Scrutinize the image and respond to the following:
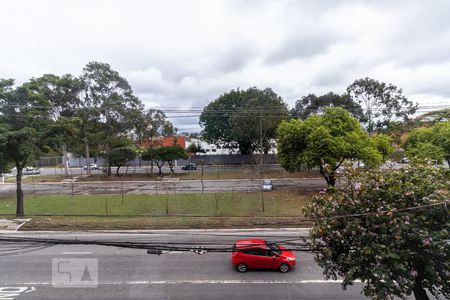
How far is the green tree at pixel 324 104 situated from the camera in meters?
48.5

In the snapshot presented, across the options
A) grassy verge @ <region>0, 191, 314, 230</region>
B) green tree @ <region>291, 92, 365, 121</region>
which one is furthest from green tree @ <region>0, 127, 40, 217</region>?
green tree @ <region>291, 92, 365, 121</region>

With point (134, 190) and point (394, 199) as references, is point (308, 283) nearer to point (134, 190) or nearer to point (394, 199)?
point (394, 199)

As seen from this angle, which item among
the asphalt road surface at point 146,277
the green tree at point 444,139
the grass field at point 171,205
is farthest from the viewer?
the green tree at point 444,139

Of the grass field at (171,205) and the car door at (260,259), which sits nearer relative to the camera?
the car door at (260,259)

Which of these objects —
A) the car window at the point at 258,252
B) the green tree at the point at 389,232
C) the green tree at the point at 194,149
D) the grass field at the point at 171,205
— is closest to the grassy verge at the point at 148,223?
the grass field at the point at 171,205

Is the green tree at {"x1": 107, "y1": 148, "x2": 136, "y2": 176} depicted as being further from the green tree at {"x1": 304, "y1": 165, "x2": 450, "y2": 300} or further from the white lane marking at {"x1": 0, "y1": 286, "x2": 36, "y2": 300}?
the green tree at {"x1": 304, "y1": 165, "x2": 450, "y2": 300}

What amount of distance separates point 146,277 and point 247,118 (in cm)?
3543

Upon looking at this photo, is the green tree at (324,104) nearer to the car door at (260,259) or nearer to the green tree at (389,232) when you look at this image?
the car door at (260,259)

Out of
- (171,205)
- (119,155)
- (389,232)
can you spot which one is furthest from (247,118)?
(389,232)

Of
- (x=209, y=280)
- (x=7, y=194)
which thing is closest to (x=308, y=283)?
(x=209, y=280)

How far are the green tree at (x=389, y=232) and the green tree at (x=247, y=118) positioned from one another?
3050cm

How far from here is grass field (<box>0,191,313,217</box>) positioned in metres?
21.4

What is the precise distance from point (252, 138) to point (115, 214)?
29568 mm

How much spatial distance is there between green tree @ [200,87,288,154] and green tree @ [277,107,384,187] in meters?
11.7
